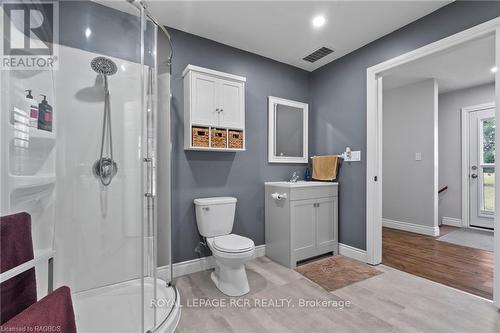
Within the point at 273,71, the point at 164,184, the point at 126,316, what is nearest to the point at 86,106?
the point at 164,184

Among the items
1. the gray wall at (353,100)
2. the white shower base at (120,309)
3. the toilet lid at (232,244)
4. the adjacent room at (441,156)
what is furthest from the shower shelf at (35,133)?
the adjacent room at (441,156)

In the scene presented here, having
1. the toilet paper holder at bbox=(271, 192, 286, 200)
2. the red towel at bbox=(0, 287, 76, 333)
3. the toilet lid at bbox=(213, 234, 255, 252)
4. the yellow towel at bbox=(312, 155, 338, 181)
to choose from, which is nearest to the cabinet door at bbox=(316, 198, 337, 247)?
A: the yellow towel at bbox=(312, 155, 338, 181)

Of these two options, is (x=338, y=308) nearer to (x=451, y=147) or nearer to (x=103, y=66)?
(x=103, y=66)

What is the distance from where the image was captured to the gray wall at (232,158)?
7.66 ft

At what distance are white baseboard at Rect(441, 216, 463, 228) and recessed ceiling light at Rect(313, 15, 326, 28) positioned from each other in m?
4.21

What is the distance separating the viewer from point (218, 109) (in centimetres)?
240

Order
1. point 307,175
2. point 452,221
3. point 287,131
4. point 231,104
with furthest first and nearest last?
1. point 452,221
2. point 307,175
3. point 287,131
4. point 231,104

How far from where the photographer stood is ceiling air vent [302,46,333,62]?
277cm

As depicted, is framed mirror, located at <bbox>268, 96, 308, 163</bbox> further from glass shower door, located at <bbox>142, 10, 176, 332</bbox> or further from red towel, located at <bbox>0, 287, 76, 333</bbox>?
red towel, located at <bbox>0, 287, 76, 333</bbox>

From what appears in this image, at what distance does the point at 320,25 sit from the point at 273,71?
2.63ft

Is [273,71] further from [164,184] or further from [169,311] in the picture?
[169,311]

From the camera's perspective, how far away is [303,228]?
2545 millimetres

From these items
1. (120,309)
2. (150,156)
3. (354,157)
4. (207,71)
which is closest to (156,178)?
(150,156)

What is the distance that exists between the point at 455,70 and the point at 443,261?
2.64m
